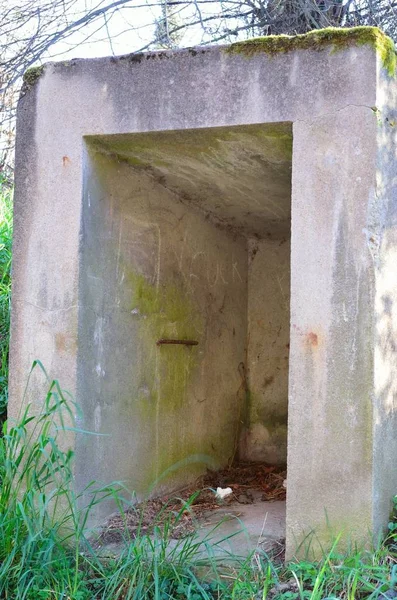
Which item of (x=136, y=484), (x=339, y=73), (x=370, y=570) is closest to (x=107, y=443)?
(x=136, y=484)

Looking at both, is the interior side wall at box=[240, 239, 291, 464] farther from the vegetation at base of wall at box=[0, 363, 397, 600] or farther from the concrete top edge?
the concrete top edge

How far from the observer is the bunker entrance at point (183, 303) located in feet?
13.2

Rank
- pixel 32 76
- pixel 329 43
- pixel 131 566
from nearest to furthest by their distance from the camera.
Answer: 1. pixel 131 566
2. pixel 329 43
3. pixel 32 76

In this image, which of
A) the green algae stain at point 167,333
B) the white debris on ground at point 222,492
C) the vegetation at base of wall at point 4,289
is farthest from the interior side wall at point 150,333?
the vegetation at base of wall at point 4,289

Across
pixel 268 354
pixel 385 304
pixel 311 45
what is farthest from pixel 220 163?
pixel 268 354

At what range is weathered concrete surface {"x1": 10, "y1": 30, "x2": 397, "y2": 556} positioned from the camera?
3.35 metres

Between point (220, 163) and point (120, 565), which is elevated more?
point (220, 163)

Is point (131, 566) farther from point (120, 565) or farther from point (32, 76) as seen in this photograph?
point (32, 76)

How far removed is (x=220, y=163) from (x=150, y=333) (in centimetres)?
121

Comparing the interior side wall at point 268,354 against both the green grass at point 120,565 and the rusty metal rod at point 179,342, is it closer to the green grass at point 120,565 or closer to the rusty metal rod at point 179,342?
the rusty metal rod at point 179,342

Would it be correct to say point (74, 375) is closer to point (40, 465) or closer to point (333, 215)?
point (40, 465)

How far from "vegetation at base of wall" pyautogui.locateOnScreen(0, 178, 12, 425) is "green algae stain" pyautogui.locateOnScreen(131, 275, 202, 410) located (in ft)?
3.94

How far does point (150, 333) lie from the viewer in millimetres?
4660

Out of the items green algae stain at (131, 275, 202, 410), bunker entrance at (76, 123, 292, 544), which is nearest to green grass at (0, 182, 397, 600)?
bunker entrance at (76, 123, 292, 544)
